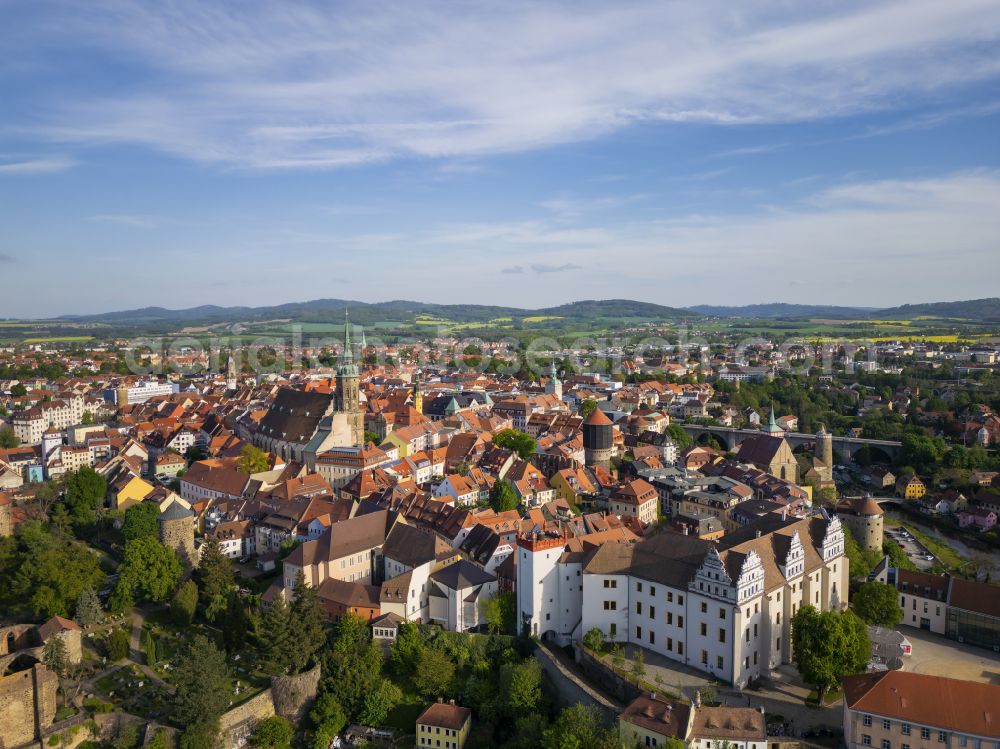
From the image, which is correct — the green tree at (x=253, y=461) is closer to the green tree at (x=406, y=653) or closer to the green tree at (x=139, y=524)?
the green tree at (x=139, y=524)

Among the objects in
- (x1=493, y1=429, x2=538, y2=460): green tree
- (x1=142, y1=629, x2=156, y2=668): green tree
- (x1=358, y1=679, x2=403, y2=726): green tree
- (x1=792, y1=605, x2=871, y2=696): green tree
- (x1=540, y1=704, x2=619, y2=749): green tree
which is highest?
(x1=493, y1=429, x2=538, y2=460): green tree

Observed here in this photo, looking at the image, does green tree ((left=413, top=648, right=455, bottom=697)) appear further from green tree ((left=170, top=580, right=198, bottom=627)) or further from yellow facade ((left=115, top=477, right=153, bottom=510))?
yellow facade ((left=115, top=477, right=153, bottom=510))

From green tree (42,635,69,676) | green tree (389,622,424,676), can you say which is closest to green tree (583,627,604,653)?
green tree (389,622,424,676)

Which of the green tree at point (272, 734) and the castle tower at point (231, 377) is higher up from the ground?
the castle tower at point (231, 377)

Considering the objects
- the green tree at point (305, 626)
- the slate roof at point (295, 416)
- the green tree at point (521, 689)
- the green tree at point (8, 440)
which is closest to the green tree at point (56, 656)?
the green tree at point (305, 626)

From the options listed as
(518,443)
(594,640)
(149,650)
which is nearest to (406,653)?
(594,640)

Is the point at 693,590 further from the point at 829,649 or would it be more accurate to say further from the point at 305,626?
the point at 305,626
